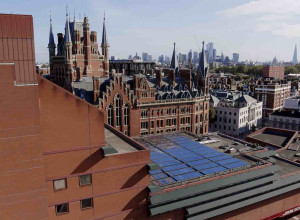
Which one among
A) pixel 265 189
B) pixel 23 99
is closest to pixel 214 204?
pixel 265 189

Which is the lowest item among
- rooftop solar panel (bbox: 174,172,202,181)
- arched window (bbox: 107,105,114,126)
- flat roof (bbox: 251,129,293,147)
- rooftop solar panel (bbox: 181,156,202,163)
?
flat roof (bbox: 251,129,293,147)

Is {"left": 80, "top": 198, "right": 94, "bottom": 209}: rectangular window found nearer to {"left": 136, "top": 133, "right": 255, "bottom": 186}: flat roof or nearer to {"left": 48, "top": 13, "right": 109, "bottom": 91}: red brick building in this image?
{"left": 136, "top": 133, "right": 255, "bottom": 186}: flat roof

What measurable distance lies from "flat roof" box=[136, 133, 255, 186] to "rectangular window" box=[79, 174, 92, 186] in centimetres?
918

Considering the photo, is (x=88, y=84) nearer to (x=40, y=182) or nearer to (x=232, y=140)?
(x=232, y=140)

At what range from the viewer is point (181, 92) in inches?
3214

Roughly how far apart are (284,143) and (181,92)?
2971 cm

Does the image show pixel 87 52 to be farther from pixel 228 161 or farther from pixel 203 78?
pixel 228 161

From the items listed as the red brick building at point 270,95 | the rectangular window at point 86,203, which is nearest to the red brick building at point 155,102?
the rectangular window at point 86,203

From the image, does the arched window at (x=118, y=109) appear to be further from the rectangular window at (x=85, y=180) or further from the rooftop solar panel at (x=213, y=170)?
the rectangular window at (x=85, y=180)

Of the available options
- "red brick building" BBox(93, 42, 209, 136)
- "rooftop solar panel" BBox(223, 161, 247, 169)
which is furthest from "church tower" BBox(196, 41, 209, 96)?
"rooftop solar panel" BBox(223, 161, 247, 169)

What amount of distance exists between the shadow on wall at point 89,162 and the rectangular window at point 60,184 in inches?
52.7

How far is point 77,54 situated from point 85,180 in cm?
6470

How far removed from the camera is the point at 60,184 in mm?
28203

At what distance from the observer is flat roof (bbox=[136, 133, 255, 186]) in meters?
37.4
